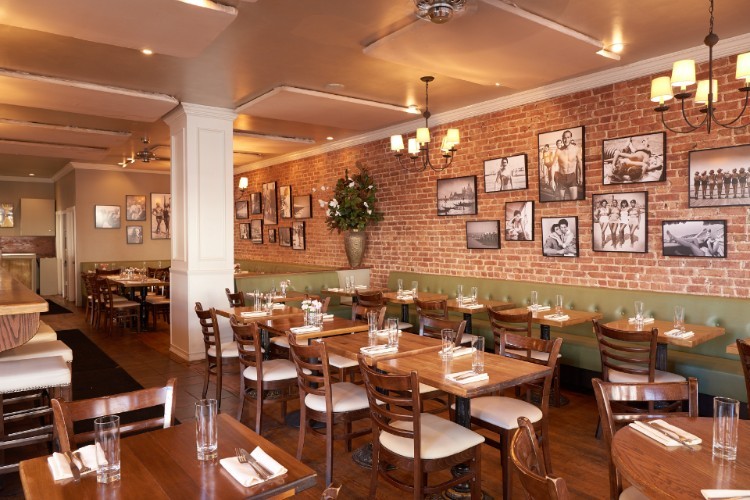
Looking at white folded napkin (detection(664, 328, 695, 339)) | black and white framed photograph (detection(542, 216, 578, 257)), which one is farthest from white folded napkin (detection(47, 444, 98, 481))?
black and white framed photograph (detection(542, 216, 578, 257))

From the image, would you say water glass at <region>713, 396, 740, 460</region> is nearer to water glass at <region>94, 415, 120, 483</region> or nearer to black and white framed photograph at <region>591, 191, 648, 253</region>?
water glass at <region>94, 415, 120, 483</region>

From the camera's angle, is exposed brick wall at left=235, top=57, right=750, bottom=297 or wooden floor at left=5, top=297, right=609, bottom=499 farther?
exposed brick wall at left=235, top=57, right=750, bottom=297

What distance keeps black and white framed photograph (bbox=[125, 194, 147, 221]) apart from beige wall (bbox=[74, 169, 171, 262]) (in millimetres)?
77

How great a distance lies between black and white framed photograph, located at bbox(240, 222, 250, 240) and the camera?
12.8 m

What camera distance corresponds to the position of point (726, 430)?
1.99 m

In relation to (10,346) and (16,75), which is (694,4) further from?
(16,75)

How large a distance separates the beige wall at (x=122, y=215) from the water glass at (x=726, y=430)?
13.5 meters

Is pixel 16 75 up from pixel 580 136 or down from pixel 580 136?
up

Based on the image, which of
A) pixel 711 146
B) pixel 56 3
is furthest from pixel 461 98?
pixel 56 3

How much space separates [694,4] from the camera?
13.3 feet

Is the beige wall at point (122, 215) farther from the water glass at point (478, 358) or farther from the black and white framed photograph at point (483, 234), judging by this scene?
the water glass at point (478, 358)

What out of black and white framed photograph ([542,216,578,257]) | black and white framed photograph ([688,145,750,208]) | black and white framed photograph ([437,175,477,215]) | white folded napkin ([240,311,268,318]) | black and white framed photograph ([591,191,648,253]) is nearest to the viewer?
black and white framed photograph ([688,145,750,208])

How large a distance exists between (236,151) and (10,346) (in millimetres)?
7338

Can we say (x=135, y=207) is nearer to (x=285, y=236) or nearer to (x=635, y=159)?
(x=285, y=236)
